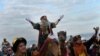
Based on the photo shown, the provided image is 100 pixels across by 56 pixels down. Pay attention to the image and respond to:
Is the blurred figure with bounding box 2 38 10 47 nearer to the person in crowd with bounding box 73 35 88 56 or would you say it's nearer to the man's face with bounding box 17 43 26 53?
the person in crowd with bounding box 73 35 88 56

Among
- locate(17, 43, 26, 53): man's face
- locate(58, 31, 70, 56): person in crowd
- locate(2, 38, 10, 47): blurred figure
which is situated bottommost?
locate(2, 38, 10, 47): blurred figure

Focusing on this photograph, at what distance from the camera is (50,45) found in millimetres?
8328

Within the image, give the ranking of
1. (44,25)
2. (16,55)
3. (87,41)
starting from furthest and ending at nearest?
(87,41) < (44,25) < (16,55)

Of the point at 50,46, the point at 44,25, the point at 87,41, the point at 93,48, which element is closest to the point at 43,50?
the point at 50,46

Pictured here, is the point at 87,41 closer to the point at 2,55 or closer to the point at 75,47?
the point at 75,47

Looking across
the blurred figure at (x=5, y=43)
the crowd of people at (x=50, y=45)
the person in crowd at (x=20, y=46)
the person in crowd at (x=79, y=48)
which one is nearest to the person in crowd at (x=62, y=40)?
→ the crowd of people at (x=50, y=45)

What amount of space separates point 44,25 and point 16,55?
3.42 metres

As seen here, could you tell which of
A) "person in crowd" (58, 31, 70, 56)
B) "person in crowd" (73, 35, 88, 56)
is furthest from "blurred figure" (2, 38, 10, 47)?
"person in crowd" (58, 31, 70, 56)

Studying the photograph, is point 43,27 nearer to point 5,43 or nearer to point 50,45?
point 50,45

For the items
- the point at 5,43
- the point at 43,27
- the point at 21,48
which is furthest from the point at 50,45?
the point at 5,43

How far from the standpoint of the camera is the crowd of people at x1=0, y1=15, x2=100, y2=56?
25.9 ft

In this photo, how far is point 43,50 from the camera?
8508 mm

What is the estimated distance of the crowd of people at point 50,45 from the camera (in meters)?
7.88

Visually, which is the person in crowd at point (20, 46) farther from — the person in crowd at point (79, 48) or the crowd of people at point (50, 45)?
the person in crowd at point (79, 48)
